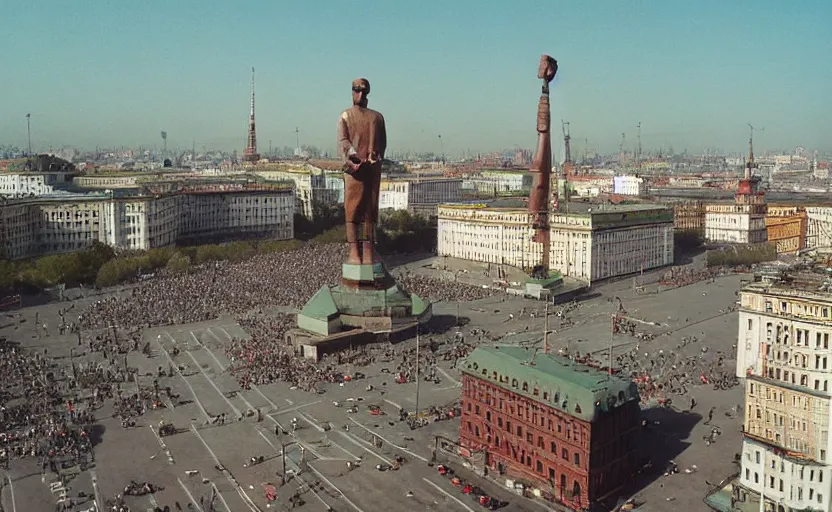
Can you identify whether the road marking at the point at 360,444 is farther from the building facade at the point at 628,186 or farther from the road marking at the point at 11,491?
the building facade at the point at 628,186

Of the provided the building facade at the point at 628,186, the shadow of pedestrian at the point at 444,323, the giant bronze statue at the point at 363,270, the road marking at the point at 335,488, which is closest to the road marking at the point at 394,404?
the road marking at the point at 335,488

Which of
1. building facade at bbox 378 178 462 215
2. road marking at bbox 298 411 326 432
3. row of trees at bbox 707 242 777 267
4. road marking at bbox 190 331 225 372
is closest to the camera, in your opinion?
road marking at bbox 298 411 326 432

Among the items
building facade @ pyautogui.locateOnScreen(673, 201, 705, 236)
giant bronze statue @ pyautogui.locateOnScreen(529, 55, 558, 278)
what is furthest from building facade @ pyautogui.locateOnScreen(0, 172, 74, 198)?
building facade @ pyautogui.locateOnScreen(673, 201, 705, 236)

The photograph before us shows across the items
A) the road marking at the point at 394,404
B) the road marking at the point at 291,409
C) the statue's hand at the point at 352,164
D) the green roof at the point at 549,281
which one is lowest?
the road marking at the point at 291,409

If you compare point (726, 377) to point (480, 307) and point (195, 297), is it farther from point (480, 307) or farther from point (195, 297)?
point (195, 297)

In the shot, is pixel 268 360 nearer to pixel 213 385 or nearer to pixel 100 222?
pixel 213 385

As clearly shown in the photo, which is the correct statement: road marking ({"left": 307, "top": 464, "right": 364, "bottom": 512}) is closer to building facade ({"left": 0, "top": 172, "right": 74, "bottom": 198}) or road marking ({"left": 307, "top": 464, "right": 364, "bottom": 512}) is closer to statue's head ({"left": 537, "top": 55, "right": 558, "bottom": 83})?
statue's head ({"left": 537, "top": 55, "right": 558, "bottom": 83})
